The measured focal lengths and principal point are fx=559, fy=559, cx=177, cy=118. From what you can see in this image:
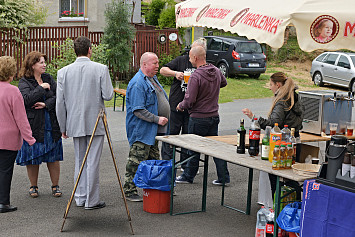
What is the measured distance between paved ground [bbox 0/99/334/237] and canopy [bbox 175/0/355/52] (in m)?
2.35

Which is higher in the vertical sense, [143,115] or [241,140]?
[143,115]

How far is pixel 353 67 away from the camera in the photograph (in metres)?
22.4

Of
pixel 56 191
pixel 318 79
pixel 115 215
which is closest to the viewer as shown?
pixel 115 215

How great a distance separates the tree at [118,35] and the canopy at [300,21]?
42.8ft

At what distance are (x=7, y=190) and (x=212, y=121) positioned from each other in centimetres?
295

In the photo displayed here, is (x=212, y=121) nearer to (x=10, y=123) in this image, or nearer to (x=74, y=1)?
(x=10, y=123)

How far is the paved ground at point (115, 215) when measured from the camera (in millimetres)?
6492

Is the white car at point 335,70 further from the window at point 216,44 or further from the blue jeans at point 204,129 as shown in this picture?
the blue jeans at point 204,129

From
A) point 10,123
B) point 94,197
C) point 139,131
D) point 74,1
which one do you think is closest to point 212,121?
point 139,131

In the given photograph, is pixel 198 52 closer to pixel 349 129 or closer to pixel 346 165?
pixel 349 129

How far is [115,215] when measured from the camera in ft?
23.0

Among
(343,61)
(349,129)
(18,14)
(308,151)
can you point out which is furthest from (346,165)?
(343,61)

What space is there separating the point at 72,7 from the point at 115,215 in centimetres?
1854

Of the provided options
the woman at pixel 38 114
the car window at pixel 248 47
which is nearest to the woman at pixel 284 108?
the woman at pixel 38 114
